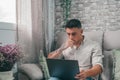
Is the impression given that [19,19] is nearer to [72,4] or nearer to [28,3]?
[28,3]

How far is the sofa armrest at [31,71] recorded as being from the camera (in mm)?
2068

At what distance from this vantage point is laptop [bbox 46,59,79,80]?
189 cm

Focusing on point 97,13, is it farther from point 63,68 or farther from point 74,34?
point 63,68

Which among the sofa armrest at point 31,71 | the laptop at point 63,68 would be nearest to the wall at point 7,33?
the sofa armrest at point 31,71

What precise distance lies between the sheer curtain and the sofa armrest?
0.17 m

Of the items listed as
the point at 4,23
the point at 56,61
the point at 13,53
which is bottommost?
the point at 56,61

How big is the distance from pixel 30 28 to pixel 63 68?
70 cm

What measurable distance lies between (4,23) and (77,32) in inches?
29.0

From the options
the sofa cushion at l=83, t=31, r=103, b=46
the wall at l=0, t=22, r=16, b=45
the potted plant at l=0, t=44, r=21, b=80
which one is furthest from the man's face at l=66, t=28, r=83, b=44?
the potted plant at l=0, t=44, r=21, b=80

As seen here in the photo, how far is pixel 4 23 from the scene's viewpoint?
2367 millimetres

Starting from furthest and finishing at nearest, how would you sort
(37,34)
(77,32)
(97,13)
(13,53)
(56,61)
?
(97,13) < (37,34) < (77,32) < (56,61) < (13,53)

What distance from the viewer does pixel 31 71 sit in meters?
2.13

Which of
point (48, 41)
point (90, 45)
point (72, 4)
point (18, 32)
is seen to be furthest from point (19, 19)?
point (72, 4)

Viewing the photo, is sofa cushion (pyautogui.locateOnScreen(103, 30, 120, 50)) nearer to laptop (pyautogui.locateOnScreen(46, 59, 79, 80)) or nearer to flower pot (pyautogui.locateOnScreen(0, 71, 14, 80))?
laptop (pyautogui.locateOnScreen(46, 59, 79, 80))
